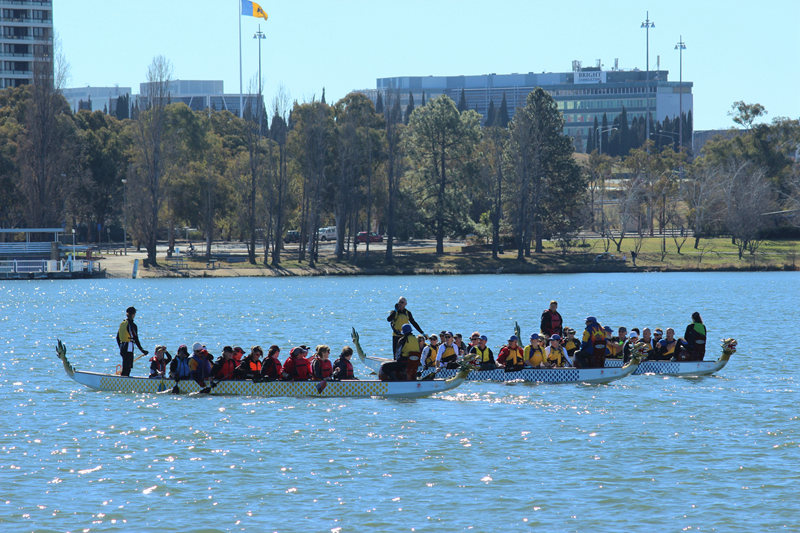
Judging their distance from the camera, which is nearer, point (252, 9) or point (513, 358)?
point (513, 358)

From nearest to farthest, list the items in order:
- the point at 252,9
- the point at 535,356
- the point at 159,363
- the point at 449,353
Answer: the point at 159,363 < the point at 449,353 < the point at 535,356 < the point at 252,9

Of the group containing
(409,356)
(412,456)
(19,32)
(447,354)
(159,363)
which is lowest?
(412,456)

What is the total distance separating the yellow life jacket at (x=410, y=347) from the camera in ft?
96.3

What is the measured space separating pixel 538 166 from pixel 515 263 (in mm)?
11191

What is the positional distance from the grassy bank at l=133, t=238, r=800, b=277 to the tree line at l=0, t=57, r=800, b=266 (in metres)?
1.93

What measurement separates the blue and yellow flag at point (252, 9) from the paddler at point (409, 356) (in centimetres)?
10095

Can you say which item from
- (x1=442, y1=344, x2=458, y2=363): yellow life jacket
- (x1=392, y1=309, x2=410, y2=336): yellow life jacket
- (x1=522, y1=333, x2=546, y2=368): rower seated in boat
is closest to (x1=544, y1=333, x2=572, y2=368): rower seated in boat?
(x1=522, y1=333, x2=546, y2=368): rower seated in boat

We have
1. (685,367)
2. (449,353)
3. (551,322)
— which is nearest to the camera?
(449,353)

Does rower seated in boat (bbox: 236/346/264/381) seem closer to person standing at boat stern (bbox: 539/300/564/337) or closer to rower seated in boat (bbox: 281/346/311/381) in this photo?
rower seated in boat (bbox: 281/346/311/381)

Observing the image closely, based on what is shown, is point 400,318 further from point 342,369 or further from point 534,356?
point 534,356

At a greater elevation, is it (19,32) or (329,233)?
(19,32)

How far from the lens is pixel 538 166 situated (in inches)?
4077

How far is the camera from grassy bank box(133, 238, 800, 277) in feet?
319

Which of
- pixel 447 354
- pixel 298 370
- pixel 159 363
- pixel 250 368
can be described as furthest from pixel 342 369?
pixel 159 363
